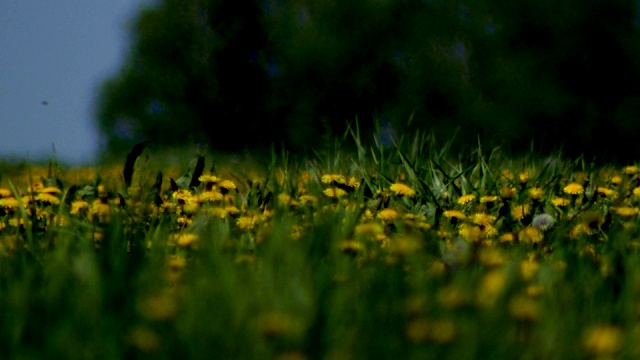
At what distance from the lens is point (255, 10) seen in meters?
18.5

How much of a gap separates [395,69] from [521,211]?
14.7 m

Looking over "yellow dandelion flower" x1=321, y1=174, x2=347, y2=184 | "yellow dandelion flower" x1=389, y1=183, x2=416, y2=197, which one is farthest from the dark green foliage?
"yellow dandelion flower" x1=389, y1=183, x2=416, y2=197

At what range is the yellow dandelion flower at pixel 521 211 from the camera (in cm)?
348

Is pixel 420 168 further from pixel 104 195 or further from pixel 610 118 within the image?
pixel 610 118

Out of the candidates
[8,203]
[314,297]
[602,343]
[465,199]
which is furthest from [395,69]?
[602,343]

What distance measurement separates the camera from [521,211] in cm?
353

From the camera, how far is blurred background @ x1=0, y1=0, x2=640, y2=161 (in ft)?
55.3

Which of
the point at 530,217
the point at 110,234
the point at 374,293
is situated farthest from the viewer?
the point at 530,217

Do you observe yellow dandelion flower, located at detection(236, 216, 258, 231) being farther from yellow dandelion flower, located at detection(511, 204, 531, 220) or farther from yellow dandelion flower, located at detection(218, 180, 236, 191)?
yellow dandelion flower, located at detection(511, 204, 531, 220)

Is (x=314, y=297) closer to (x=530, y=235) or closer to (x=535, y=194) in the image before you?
(x=530, y=235)

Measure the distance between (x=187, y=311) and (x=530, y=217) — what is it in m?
2.19

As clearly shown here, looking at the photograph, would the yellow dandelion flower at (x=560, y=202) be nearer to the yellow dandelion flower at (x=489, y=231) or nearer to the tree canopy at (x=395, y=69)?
the yellow dandelion flower at (x=489, y=231)

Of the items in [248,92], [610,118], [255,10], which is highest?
[255,10]

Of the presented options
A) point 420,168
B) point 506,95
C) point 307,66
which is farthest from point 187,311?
point 307,66
